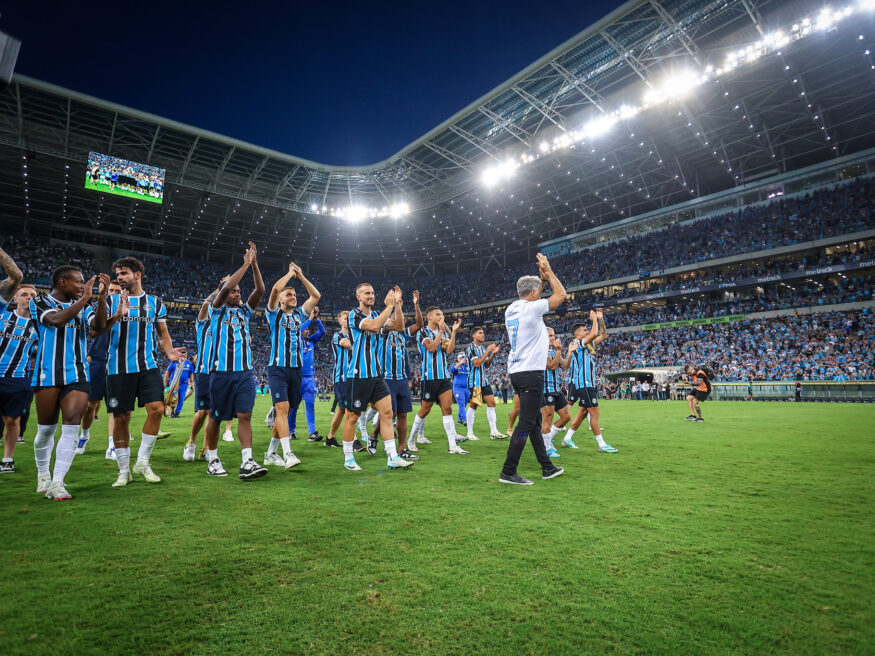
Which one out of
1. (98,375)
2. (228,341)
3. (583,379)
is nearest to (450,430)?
(583,379)

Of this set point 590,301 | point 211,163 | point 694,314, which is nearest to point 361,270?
point 211,163

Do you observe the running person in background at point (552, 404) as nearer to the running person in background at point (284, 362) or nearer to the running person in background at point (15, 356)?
the running person in background at point (284, 362)

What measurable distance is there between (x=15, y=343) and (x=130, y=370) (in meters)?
1.47

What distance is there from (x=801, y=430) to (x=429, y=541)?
1077cm

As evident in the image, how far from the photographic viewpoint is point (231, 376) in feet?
17.5

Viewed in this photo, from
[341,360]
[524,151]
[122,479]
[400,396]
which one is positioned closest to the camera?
[122,479]

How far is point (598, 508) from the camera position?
400 cm

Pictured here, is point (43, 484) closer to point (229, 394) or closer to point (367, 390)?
point (229, 394)

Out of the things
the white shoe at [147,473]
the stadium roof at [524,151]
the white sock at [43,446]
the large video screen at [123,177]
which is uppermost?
the stadium roof at [524,151]

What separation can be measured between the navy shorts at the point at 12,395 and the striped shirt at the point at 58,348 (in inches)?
38.5

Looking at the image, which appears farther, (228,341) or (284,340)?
(284,340)

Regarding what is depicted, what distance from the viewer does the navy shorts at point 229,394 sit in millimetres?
5277

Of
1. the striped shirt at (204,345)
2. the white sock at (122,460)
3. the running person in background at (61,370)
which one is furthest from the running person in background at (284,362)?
the running person in background at (61,370)

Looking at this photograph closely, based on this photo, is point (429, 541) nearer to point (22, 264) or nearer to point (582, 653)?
point (582, 653)
